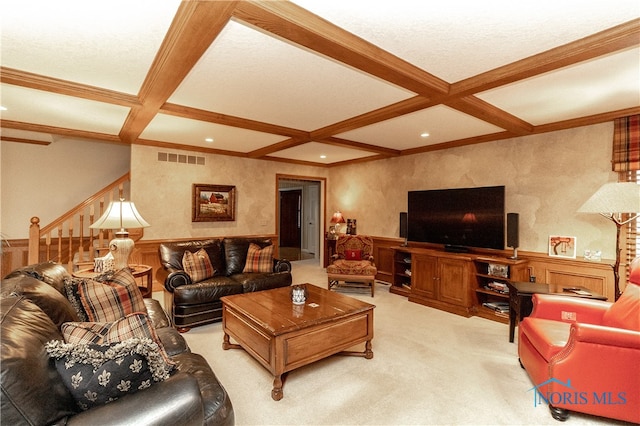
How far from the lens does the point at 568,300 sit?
2.49m

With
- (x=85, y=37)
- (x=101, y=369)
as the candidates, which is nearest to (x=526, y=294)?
(x=101, y=369)

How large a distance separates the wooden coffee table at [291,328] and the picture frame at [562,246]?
104 inches

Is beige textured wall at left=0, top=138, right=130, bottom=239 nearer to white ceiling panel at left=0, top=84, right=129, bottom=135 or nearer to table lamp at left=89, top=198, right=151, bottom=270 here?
white ceiling panel at left=0, top=84, right=129, bottom=135

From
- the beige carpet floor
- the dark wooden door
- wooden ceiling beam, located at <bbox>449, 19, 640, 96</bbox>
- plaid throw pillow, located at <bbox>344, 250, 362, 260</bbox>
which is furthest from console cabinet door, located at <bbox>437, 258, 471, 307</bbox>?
the dark wooden door

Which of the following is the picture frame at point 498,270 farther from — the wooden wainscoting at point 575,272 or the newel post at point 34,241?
the newel post at point 34,241

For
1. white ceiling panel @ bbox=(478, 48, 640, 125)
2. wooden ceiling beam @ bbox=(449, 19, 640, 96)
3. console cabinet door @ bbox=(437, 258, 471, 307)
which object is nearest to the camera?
wooden ceiling beam @ bbox=(449, 19, 640, 96)

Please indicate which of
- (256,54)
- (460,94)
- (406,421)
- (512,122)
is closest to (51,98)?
(256,54)

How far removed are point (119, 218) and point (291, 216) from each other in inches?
255

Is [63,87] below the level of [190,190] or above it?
above

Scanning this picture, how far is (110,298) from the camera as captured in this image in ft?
6.98

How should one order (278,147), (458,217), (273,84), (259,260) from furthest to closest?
(278,147) < (458,217) < (259,260) < (273,84)

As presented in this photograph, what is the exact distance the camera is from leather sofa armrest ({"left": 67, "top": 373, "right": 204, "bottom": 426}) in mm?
1086

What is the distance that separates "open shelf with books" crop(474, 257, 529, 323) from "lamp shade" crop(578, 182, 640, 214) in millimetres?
1369

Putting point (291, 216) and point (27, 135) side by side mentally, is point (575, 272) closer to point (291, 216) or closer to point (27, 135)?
point (291, 216)
